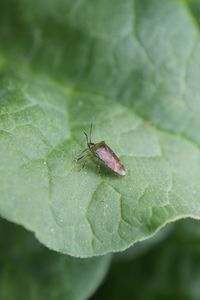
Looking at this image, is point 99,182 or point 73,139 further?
point 73,139

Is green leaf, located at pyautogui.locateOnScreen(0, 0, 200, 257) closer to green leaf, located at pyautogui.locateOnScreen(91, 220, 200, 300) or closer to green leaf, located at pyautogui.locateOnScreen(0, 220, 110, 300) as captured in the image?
green leaf, located at pyautogui.locateOnScreen(0, 220, 110, 300)

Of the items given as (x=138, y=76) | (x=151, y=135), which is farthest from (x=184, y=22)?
(x=151, y=135)

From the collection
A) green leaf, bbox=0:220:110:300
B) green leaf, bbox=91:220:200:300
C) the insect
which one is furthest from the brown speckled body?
green leaf, bbox=91:220:200:300

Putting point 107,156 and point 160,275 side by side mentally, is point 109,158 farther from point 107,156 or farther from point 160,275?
point 160,275

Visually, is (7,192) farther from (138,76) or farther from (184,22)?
(184,22)

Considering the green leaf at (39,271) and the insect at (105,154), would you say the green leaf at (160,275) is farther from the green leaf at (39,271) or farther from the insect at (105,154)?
the insect at (105,154)

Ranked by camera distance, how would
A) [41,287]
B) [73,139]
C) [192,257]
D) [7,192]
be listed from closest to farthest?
1. [7,192]
2. [73,139]
3. [41,287]
4. [192,257]
